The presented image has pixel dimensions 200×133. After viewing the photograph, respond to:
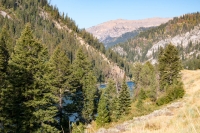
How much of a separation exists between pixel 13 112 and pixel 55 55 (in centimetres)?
2083

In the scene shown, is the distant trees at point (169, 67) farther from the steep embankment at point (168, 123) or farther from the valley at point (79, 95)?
the steep embankment at point (168, 123)

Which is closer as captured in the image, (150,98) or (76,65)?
(76,65)

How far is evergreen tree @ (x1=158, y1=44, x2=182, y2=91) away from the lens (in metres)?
46.3

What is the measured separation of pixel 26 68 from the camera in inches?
883

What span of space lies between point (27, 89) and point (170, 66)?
112 feet

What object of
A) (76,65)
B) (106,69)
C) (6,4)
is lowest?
(106,69)

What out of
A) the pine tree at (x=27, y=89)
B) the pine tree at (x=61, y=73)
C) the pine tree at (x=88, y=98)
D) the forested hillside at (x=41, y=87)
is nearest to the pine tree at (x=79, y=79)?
the forested hillside at (x=41, y=87)

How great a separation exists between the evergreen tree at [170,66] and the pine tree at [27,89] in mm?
30568

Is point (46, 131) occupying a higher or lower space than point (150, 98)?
higher

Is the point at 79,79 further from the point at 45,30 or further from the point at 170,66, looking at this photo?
the point at 45,30

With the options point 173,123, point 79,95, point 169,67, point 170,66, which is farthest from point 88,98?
point 173,123

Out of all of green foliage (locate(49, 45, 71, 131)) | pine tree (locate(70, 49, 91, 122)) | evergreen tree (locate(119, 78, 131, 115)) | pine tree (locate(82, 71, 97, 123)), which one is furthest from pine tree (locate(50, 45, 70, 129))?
evergreen tree (locate(119, 78, 131, 115))

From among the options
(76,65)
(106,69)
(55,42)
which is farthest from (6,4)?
(76,65)

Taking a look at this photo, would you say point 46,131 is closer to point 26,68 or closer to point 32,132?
point 32,132
